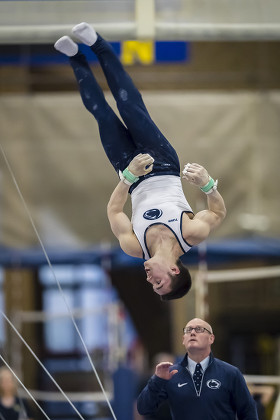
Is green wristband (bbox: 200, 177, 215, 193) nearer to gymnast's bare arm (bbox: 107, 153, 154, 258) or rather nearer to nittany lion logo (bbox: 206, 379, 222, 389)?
gymnast's bare arm (bbox: 107, 153, 154, 258)

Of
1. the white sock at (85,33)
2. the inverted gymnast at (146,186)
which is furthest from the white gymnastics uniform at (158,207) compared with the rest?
the white sock at (85,33)

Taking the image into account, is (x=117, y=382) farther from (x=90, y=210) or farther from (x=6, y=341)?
(x=6, y=341)

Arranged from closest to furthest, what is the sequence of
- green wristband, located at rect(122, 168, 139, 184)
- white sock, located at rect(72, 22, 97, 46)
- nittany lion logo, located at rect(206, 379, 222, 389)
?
1. nittany lion logo, located at rect(206, 379, 222, 389)
2. green wristband, located at rect(122, 168, 139, 184)
3. white sock, located at rect(72, 22, 97, 46)

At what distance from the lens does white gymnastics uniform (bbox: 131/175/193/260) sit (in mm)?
4145

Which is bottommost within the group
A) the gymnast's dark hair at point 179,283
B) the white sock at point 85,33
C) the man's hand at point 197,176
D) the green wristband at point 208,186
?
the gymnast's dark hair at point 179,283

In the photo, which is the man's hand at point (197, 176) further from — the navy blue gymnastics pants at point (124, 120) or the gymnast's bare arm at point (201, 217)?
the navy blue gymnastics pants at point (124, 120)

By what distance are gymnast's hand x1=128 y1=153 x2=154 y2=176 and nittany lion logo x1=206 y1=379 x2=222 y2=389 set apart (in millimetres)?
1079

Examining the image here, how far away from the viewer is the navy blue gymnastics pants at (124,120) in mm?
4383

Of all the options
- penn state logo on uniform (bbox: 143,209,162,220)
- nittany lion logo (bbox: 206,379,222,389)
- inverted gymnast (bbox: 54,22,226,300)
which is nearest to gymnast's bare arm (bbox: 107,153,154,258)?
inverted gymnast (bbox: 54,22,226,300)

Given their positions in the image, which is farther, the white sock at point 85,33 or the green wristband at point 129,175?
the white sock at point 85,33

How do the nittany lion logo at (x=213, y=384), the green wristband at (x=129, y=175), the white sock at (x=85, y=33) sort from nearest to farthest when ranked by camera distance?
the nittany lion logo at (x=213, y=384) < the green wristband at (x=129, y=175) < the white sock at (x=85, y=33)

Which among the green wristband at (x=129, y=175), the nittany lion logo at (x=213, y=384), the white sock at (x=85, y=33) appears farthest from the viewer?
the white sock at (x=85, y=33)

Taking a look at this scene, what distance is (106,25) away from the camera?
17.0 ft

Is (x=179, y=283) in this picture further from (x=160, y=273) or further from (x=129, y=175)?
(x=129, y=175)
